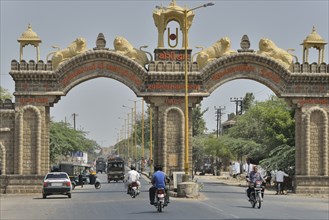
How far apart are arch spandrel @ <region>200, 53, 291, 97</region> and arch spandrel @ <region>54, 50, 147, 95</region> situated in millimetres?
4074

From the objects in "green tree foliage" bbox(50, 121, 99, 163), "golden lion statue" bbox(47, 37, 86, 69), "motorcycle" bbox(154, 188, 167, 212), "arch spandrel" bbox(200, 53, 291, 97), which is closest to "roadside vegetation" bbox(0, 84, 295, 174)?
"green tree foliage" bbox(50, 121, 99, 163)

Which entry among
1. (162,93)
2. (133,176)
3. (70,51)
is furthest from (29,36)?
(133,176)

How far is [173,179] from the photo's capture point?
45.4 metres

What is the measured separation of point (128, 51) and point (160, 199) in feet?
68.4

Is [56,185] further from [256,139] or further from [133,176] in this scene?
[256,139]

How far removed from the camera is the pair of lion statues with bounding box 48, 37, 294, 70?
47.8 m

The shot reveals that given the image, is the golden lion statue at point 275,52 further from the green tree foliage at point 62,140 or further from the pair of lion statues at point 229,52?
the green tree foliage at point 62,140

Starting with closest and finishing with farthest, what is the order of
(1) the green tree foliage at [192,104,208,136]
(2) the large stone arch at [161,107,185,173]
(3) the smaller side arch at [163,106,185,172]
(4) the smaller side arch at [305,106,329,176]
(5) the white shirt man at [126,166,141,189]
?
(5) the white shirt man at [126,166,141,189], (3) the smaller side arch at [163,106,185,172], (2) the large stone arch at [161,107,185,173], (4) the smaller side arch at [305,106,329,176], (1) the green tree foliage at [192,104,208,136]

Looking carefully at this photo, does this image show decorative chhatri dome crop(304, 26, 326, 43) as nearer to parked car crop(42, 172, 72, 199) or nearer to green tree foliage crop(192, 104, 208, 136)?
parked car crop(42, 172, 72, 199)

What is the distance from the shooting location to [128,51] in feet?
158

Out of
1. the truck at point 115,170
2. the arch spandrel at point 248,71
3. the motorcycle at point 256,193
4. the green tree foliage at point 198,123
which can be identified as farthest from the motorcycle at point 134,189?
the green tree foliage at point 198,123

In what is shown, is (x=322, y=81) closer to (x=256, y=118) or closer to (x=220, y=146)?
(x=256, y=118)

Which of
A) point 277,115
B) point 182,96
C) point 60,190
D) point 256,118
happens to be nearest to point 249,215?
point 60,190

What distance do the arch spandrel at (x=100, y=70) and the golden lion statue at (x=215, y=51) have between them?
3592 mm
